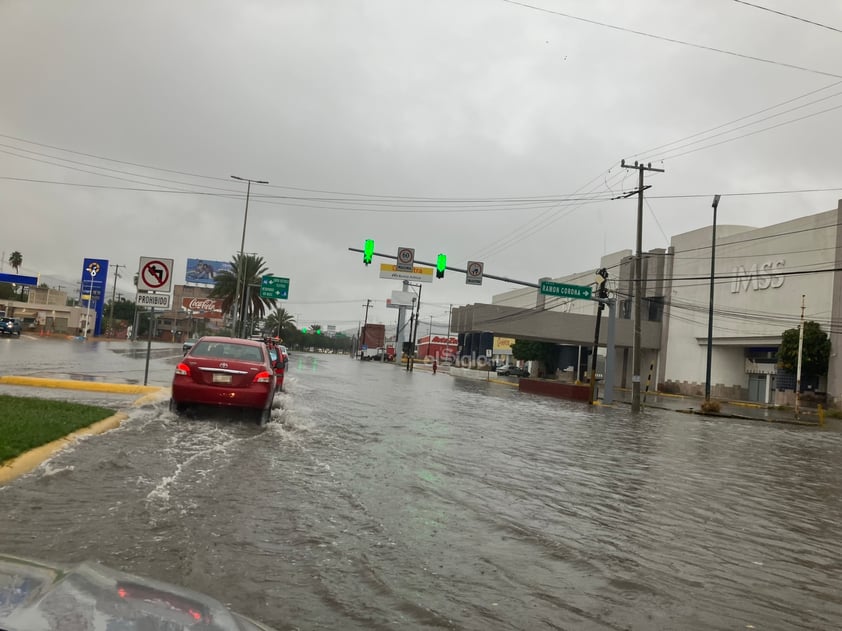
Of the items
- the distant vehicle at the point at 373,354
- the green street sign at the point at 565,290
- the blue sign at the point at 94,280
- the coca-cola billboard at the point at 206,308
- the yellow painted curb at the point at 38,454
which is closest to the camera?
the yellow painted curb at the point at 38,454

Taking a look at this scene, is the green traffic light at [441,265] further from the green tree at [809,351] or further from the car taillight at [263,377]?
the green tree at [809,351]

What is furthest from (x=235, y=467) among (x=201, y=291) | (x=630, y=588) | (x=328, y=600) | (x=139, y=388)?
(x=201, y=291)

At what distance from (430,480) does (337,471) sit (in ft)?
3.72

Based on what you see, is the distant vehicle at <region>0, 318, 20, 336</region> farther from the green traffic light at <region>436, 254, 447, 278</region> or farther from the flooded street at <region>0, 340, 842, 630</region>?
the flooded street at <region>0, 340, 842, 630</region>

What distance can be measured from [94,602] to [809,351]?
4124cm

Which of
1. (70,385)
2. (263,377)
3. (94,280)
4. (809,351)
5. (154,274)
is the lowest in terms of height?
(70,385)

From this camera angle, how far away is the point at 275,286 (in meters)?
60.2

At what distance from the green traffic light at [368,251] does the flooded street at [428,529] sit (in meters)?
15.5

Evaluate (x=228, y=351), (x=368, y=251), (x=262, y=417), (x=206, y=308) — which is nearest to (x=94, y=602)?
(x=262, y=417)

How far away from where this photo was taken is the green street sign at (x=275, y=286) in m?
59.5

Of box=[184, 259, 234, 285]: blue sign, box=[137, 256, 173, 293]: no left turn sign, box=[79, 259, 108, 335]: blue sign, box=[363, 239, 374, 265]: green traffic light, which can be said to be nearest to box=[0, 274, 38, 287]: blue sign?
box=[79, 259, 108, 335]: blue sign

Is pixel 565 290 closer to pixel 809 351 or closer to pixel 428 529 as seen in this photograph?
pixel 809 351

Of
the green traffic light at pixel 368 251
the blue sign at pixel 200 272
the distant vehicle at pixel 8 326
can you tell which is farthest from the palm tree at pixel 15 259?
the green traffic light at pixel 368 251

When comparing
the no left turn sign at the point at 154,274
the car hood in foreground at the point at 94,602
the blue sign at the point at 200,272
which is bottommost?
the car hood in foreground at the point at 94,602
